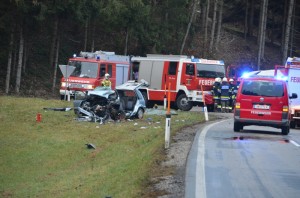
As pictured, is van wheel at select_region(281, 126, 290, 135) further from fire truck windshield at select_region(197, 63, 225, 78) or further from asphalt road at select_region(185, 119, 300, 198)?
fire truck windshield at select_region(197, 63, 225, 78)

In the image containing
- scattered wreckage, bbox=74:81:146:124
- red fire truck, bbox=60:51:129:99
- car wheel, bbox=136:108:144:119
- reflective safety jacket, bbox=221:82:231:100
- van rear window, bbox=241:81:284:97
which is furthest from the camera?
red fire truck, bbox=60:51:129:99

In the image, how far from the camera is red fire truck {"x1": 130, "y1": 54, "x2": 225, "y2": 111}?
3089 centimetres

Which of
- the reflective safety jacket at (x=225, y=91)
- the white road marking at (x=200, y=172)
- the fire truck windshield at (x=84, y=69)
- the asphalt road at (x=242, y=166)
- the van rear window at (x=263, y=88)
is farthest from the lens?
the fire truck windshield at (x=84, y=69)

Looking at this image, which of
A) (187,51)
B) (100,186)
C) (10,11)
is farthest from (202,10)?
(100,186)

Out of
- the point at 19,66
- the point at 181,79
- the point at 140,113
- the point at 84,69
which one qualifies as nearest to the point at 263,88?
the point at 140,113

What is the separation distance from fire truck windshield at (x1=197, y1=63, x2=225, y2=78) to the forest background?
40.5 ft

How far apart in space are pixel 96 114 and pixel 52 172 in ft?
24.5

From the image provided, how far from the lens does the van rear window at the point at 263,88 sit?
65.7 feet

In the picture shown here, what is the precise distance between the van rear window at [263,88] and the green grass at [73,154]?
275 cm

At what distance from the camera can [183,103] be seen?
102ft

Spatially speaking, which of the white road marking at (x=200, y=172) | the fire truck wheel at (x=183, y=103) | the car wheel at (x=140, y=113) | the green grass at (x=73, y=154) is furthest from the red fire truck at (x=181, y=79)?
the white road marking at (x=200, y=172)

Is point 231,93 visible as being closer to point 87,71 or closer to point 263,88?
point 87,71

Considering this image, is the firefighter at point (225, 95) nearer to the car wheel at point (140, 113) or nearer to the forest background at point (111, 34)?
the car wheel at point (140, 113)

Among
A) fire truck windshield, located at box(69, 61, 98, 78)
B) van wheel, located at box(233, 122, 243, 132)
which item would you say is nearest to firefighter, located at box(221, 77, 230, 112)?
fire truck windshield, located at box(69, 61, 98, 78)
